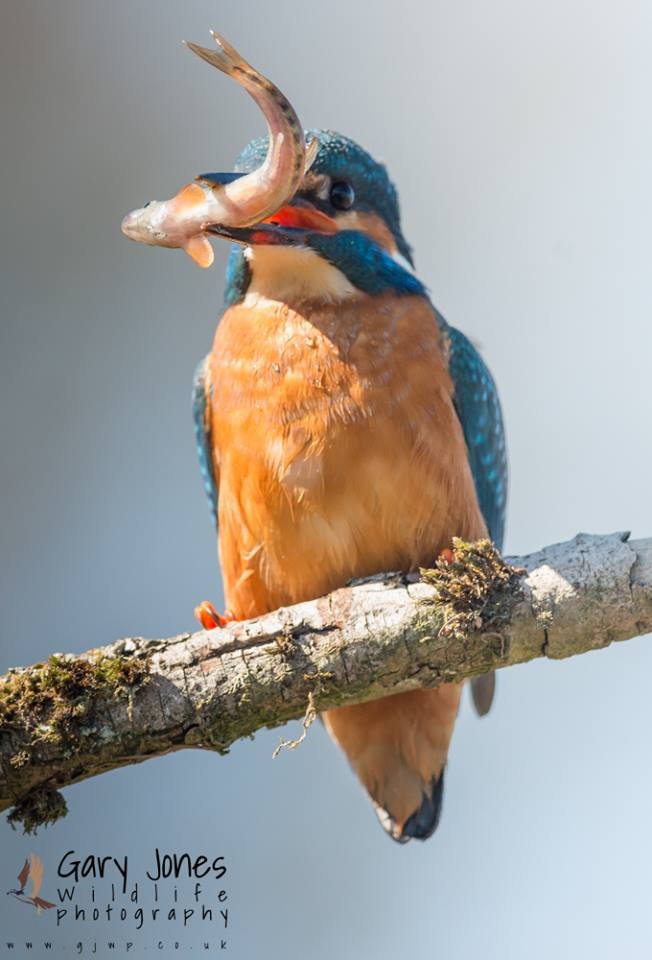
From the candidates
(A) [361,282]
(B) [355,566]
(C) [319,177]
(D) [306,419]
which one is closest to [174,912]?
(B) [355,566]

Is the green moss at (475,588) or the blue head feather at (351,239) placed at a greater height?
the blue head feather at (351,239)

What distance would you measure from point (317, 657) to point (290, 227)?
1.59 m

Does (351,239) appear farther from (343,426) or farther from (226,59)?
(226,59)

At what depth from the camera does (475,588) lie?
3230 mm

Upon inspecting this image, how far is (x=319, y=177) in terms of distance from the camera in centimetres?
410

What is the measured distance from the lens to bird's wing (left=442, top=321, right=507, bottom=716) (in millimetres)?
4305

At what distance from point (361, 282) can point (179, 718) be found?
69.9 inches

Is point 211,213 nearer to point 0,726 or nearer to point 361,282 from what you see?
point 361,282

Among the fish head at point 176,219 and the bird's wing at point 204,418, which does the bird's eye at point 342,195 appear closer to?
the bird's wing at point 204,418

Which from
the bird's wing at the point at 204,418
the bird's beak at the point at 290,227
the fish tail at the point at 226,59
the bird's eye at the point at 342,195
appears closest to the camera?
the fish tail at the point at 226,59

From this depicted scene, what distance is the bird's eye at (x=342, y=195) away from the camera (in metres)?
4.21

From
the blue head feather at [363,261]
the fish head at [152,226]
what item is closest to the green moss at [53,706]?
the fish head at [152,226]

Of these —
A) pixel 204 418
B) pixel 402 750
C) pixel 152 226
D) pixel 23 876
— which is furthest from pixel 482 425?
pixel 23 876

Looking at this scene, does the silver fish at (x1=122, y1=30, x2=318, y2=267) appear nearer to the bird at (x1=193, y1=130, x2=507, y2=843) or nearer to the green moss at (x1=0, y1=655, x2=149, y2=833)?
the bird at (x1=193, y1=130, x2=507, y2=843)
